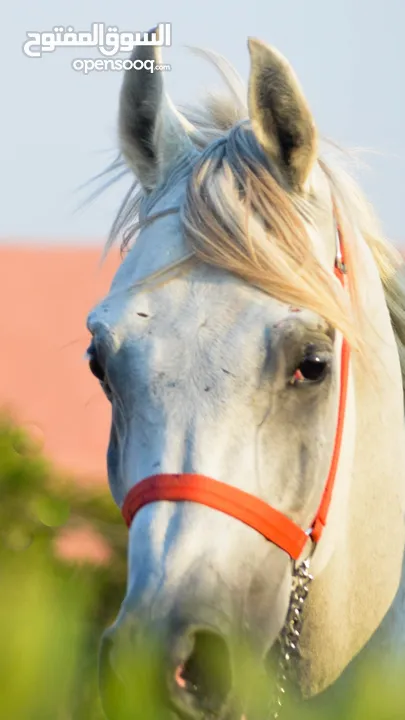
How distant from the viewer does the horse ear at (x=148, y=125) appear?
7.69 ft

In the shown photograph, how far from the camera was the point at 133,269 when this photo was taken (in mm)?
2086

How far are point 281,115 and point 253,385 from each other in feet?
2.20

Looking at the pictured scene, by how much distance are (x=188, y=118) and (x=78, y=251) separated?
3016cm

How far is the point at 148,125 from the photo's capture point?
241cm

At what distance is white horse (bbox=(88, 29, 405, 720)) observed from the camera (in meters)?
1.65

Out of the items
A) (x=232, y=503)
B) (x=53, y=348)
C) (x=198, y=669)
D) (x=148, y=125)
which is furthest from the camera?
(x=53, y=348)

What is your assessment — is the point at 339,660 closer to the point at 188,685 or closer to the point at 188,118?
the point at 188,685

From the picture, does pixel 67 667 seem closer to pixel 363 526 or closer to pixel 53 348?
pixel 363 526

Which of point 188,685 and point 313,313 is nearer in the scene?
point 188,685

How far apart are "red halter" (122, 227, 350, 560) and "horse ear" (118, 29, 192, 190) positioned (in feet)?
2.99

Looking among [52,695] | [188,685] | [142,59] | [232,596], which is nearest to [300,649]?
[232,596]

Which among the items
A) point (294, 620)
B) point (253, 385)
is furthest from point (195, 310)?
point (294, 620)

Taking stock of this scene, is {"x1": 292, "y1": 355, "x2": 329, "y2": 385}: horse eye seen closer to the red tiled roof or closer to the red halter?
the red halter

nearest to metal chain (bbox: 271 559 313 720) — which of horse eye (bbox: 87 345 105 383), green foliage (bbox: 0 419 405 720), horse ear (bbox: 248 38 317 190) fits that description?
horse eye (bbox: 87 345 105 383)
